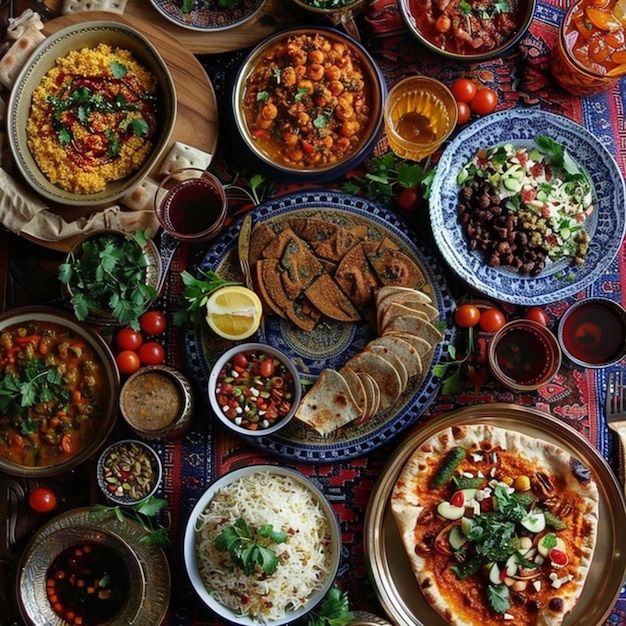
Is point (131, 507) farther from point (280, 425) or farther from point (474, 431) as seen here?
point (474, 431)

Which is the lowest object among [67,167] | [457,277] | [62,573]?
[62,573]

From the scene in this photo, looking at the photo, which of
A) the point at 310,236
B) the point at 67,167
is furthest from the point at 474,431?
the point at 67,167

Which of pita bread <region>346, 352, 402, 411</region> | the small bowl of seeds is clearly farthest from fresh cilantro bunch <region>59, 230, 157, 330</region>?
pita bread <region>346, 352, 402, 411</region>

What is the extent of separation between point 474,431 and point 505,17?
2.59 m

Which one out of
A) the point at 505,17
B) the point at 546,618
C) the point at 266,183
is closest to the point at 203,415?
the point at 266,183

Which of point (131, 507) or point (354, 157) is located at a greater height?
point (354, 157)

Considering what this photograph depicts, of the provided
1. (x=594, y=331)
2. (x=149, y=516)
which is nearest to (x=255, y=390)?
(x=149, y=516)

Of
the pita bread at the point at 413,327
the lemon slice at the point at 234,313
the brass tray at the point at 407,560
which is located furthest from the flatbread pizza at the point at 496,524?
the lemon slice at the point at 234,313

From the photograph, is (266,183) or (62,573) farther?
(266,183)

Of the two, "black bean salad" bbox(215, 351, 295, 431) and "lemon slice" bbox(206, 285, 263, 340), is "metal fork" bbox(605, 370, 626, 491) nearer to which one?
"black bean salad" bbox(215, 351, 295, 431)

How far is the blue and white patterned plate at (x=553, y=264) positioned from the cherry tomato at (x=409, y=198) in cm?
14

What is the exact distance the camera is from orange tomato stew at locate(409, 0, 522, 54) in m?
5.38

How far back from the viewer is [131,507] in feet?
17.1

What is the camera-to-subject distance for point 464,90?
546cm
